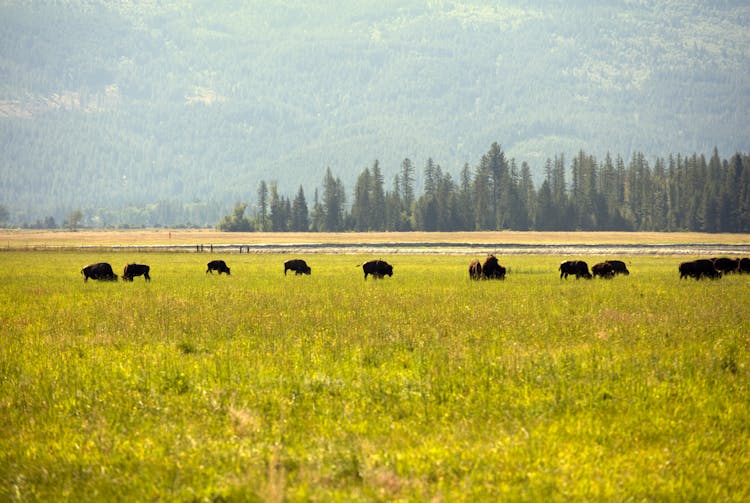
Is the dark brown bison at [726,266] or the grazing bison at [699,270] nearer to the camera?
the grazing bison at [699,270]

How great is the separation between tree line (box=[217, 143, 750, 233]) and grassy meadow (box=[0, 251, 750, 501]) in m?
147

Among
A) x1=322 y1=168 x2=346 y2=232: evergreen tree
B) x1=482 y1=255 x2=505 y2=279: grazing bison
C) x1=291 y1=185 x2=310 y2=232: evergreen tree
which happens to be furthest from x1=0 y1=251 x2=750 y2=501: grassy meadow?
x1=291 y1=185 x2=310 y2=232: evergreen tree

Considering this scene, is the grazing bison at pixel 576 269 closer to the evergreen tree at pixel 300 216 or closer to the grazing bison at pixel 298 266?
the grazing bison at pixel 298 266

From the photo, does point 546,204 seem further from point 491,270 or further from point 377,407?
point 377,407

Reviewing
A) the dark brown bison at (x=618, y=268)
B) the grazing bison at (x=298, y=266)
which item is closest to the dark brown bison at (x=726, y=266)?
the dark brown bison at (x=618, y=268)

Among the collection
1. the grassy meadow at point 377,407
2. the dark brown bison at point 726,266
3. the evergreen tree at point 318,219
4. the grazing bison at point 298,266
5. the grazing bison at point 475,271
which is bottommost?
the grassy meadow at point 377,407

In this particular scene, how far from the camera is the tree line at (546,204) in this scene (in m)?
161

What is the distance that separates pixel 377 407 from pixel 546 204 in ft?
539

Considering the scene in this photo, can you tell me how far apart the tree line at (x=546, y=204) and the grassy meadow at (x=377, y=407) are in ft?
484

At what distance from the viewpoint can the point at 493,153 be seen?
18162cm

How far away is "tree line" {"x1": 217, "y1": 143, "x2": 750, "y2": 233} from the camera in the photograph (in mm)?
160625

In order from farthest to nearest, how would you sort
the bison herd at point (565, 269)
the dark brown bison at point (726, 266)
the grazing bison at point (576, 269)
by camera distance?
the dark brown bison at point (726, 266), the grazing bison at point (576, 269), the bison herd at point (565, 269)

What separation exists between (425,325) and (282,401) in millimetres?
8578

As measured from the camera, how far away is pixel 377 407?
39.2 ft
